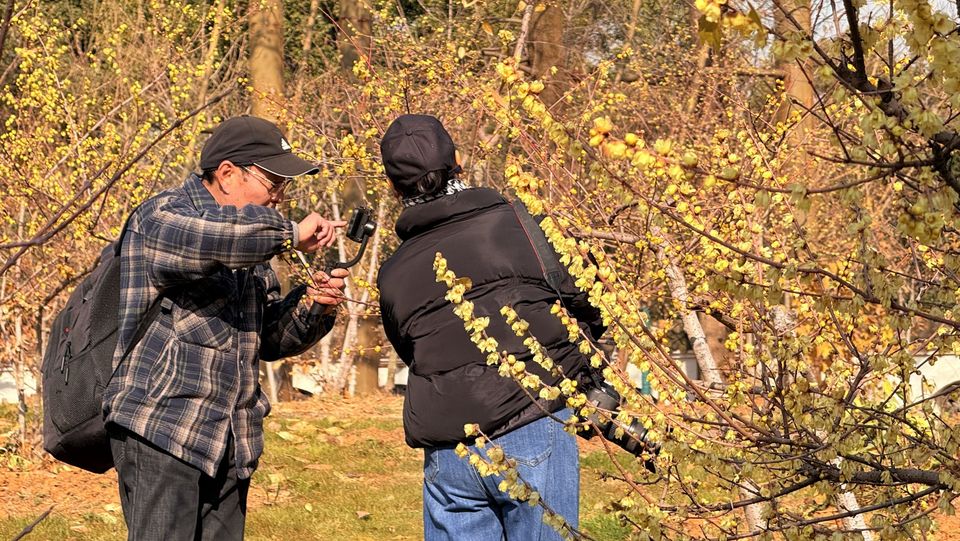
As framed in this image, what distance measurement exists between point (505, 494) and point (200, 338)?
1.01m

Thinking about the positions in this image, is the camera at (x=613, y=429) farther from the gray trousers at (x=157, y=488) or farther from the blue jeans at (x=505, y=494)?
the gray trousers at (x=157, y=488)

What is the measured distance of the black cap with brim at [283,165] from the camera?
3619 mm

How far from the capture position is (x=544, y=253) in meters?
3.36

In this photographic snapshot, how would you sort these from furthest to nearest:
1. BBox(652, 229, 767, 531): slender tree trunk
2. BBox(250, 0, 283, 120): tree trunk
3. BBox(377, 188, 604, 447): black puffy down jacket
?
BBox(250, 0, 283, 120): tree trunk → BBox(652, 229, 767, 531): slender tree trunk → BBox(377, 188, 604, 447): black puffy down jacket

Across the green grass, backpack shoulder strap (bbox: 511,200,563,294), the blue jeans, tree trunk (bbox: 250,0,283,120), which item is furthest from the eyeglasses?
tree trunk (bbox: 250,0,283,120)

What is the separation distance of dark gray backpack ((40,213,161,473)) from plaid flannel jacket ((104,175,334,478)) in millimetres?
56

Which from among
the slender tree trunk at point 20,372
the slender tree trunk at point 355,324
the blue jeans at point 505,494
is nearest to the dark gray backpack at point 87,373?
the blue jeans at point 505,494

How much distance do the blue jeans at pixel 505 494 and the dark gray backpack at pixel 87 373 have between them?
99 cm

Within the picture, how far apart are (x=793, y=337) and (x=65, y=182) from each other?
25.9ft

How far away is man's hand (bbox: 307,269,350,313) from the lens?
3820mm

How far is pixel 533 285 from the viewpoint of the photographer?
3.36 meters

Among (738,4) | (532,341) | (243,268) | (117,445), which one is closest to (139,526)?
(117,445)

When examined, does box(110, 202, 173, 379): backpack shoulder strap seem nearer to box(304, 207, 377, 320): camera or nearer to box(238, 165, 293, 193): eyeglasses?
box(238, 165, 293, 193): eyeglasses

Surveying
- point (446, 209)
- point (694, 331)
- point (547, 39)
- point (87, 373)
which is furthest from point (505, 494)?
point (547, 39)
